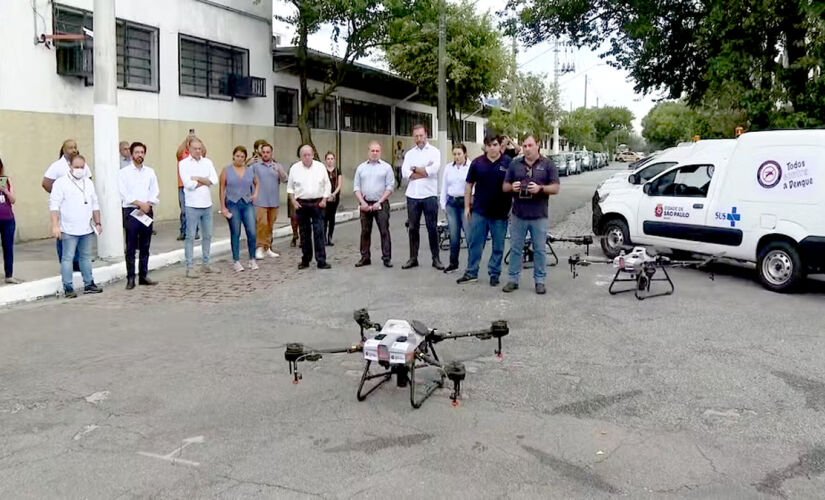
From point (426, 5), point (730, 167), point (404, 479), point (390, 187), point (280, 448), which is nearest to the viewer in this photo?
point (404, 479)

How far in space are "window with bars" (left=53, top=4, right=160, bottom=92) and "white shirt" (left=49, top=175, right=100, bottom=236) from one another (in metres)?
6.04

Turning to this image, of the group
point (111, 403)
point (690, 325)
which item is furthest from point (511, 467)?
point (690, 325)

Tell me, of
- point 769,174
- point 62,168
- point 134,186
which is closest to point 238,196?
point 134,186

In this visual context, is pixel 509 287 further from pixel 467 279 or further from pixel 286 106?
pixel 286 106

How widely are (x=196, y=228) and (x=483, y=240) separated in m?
3.94

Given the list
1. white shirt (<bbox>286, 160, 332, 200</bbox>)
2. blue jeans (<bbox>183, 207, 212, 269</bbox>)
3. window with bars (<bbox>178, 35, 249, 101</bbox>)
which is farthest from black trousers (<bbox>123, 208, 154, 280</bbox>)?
window with bars (<bbox>178, 35, 249, 101</bbox>)

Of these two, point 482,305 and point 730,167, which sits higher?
point 730,167

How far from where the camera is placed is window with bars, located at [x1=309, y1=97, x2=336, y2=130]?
24.5 m

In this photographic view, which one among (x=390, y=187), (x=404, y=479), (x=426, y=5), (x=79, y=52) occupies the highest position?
(x=426, y=5)

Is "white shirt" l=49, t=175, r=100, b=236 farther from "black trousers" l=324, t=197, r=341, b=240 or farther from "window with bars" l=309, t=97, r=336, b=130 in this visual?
"window with bars" l=309, t=97, r=336, b=130

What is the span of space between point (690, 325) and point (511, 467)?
408cm

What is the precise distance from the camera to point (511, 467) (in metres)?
4.26

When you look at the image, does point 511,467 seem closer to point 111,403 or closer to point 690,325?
point 111,403

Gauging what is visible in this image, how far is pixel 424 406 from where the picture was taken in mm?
5238
